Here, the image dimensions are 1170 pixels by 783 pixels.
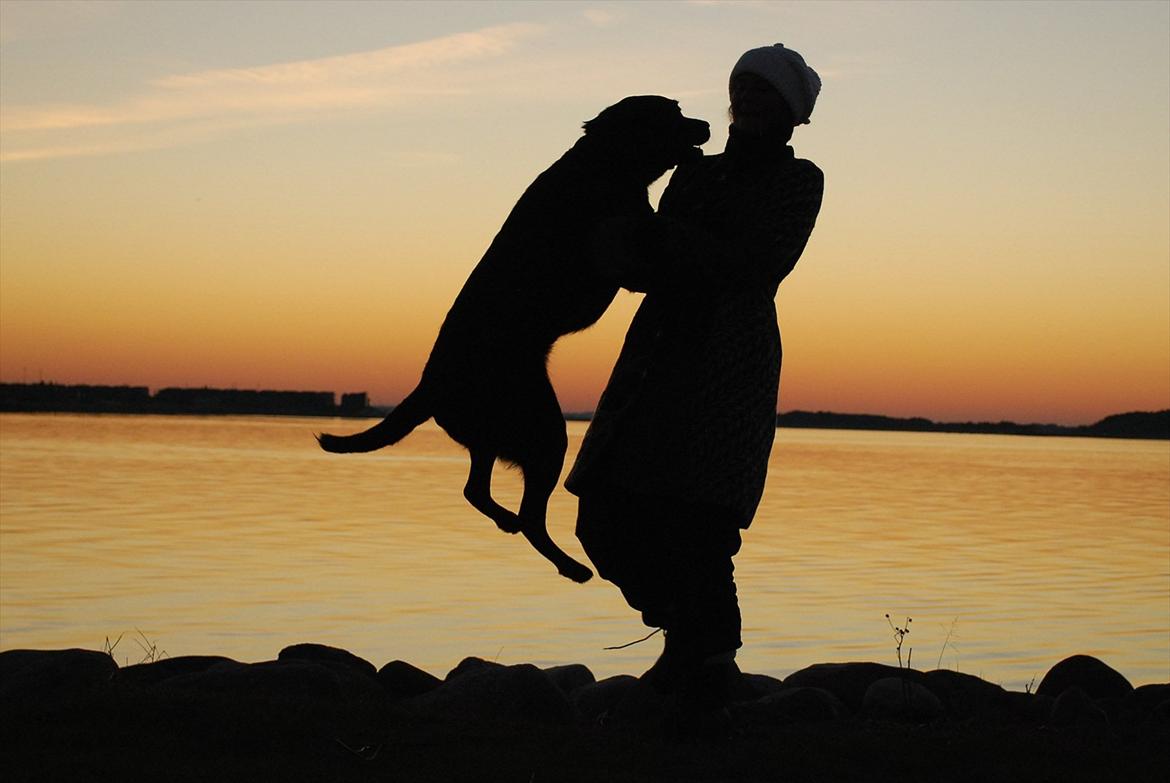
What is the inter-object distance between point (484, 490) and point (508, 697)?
9.51ft

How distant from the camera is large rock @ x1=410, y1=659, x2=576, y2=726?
629cm

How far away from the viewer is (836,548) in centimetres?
1795

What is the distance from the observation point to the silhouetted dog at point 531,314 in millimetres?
3621

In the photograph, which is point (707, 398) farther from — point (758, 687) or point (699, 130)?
point (758, 687)

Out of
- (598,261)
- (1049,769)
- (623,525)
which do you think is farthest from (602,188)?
(1049,769)

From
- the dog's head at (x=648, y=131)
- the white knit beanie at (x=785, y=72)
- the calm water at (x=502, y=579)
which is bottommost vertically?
the calm water at (x=502, y=579)

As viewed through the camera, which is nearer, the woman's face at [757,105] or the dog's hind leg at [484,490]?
the dog's hind leg at [484,490]

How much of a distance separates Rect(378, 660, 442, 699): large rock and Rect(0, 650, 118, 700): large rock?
66.4 inches

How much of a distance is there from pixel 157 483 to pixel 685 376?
25464mm

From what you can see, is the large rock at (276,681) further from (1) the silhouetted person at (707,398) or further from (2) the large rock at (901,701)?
(2) the large rock at (901,701)

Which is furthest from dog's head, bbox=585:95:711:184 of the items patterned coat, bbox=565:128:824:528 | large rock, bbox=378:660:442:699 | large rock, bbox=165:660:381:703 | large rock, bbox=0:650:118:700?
large rock, bbox=378:660:442:699

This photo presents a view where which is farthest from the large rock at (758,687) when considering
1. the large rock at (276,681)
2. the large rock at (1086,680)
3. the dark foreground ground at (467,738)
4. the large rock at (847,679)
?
the large rock at (276,681)

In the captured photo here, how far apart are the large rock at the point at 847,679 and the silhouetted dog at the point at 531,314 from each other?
419 cm

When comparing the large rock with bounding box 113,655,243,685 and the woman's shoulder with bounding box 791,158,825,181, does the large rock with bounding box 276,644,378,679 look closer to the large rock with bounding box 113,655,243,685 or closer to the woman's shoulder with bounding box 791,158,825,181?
the large rock with bounding box 113,655,243,685
